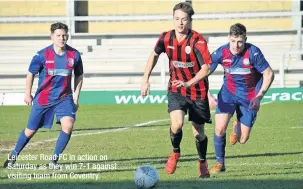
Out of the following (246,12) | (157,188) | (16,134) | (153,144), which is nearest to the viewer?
(157,188)

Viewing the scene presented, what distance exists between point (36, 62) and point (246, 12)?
18.6 meters

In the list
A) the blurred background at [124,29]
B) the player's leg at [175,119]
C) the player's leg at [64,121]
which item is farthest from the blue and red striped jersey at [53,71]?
the blurred background at [124,29]

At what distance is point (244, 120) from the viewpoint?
11.1 m

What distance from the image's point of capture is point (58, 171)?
10.2m

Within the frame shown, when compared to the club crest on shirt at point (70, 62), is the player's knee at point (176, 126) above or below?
below

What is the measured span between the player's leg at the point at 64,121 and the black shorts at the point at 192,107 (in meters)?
1.47

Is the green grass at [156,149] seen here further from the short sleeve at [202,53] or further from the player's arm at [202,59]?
the short sleeve at [202,53]

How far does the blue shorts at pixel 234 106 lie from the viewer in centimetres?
1063

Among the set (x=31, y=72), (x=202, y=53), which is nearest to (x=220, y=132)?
(x=202, y=53)

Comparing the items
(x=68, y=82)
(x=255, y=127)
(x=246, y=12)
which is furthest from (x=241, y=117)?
(x=246, y=12)

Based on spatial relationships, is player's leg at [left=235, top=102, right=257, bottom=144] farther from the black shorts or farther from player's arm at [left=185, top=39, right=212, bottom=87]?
player's arm at [left=185, top=39, right=212, bottom=87]

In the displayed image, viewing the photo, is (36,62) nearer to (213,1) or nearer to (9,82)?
(9,82)

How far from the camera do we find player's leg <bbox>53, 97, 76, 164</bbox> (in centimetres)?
1049

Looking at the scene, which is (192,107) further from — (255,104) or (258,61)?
(258,61)
